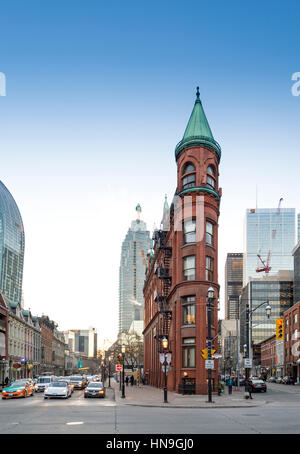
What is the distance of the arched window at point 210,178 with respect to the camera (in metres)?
44.7

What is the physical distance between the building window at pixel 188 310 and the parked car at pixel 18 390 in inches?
557

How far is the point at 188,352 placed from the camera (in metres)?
42.4

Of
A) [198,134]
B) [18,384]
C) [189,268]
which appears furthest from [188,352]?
[198,134]

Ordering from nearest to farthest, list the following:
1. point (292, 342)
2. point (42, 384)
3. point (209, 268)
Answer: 1. point (209, 268)
2. point (42, 384)
3. point (292, 342)

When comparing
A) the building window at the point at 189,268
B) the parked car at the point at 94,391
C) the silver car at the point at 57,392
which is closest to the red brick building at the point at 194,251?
the building window at the point at 189,268

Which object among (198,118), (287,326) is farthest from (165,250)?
(287,326)

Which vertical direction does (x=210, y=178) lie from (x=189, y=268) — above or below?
→ above

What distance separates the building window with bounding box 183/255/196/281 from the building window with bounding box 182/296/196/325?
166 centimetres

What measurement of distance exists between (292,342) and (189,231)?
2695 inches

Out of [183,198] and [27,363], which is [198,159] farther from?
[27,363]

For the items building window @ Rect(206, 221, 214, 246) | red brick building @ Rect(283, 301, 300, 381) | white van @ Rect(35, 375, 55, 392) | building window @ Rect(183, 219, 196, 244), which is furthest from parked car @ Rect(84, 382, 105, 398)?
red brick building @ Rect(283, 301, 300, 381)

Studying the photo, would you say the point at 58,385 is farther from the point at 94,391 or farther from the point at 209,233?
the point at 209,233

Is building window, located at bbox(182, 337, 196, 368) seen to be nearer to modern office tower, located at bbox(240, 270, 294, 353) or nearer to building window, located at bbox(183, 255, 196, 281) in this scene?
building window, located at bbox(183, 255, 196, 281)

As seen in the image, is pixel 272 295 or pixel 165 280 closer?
pixel 165 280
